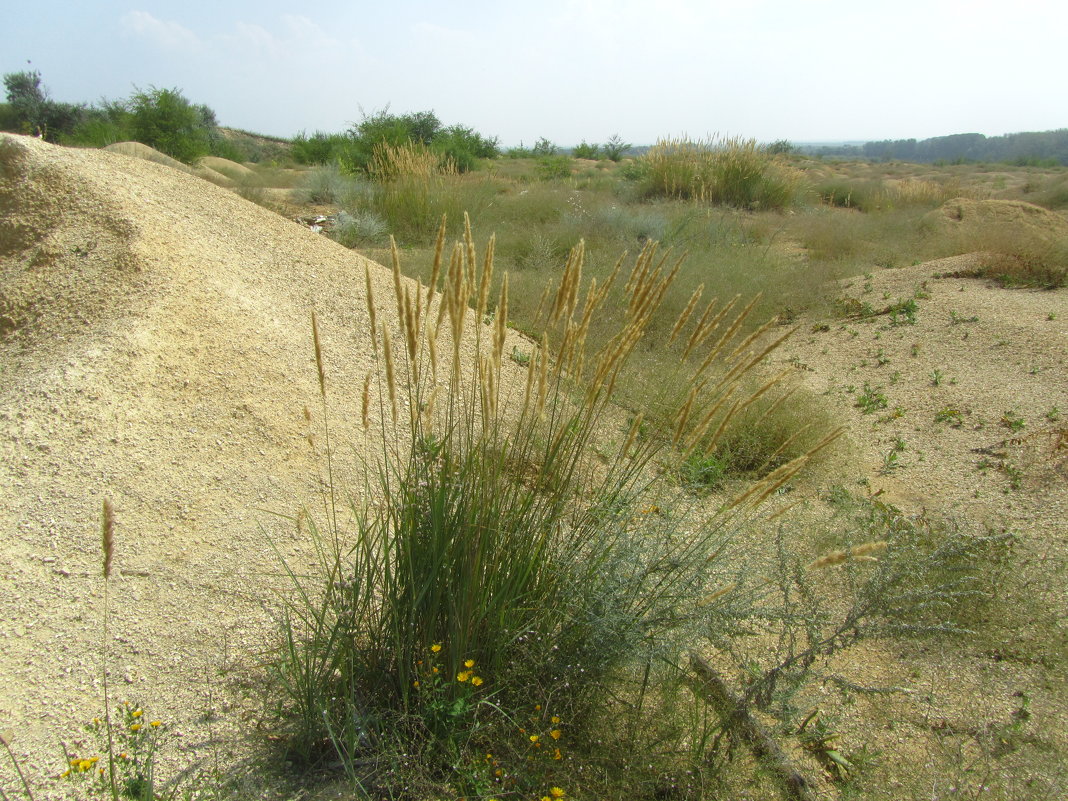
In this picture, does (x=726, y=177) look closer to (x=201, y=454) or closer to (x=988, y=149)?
(x=201, y=454)

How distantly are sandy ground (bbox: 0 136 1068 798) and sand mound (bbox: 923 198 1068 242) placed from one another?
4141 millimetres

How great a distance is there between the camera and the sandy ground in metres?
2.06

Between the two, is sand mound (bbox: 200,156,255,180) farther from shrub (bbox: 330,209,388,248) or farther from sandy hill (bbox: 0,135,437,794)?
sandy hill (bbox: 0,135,437,794)

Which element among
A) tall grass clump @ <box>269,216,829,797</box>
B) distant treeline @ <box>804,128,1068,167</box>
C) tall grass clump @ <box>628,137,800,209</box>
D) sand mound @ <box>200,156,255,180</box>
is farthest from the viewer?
distant treeline @ <box>804,128,1068,167</box>

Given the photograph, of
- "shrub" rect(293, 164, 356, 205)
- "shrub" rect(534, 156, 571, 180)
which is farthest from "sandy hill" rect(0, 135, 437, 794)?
"shrub" rect(534, 156, 571, 180)

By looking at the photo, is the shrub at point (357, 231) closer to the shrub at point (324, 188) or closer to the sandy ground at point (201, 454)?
the shrub at point (324, 188)

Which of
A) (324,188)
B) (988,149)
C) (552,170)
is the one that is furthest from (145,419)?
(988,149)

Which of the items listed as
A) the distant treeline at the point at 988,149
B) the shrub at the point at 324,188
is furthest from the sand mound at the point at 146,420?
the distant treeline at the point at 988,149

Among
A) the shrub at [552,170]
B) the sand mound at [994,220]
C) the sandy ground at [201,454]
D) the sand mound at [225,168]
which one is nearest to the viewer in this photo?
the sandy ground at [201,454]

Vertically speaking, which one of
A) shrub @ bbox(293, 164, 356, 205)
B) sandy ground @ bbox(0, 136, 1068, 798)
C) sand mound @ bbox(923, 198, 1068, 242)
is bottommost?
sandy ground @ bbox(0, 136, 1068, 798)

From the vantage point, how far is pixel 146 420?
295 cm

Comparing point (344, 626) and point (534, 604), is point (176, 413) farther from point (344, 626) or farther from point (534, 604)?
point (534, 604)

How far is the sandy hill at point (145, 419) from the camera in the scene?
2.08m

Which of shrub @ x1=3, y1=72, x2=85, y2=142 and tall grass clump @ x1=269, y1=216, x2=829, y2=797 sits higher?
shrub @ x1=3, y1=72, x2=85, y2=142
